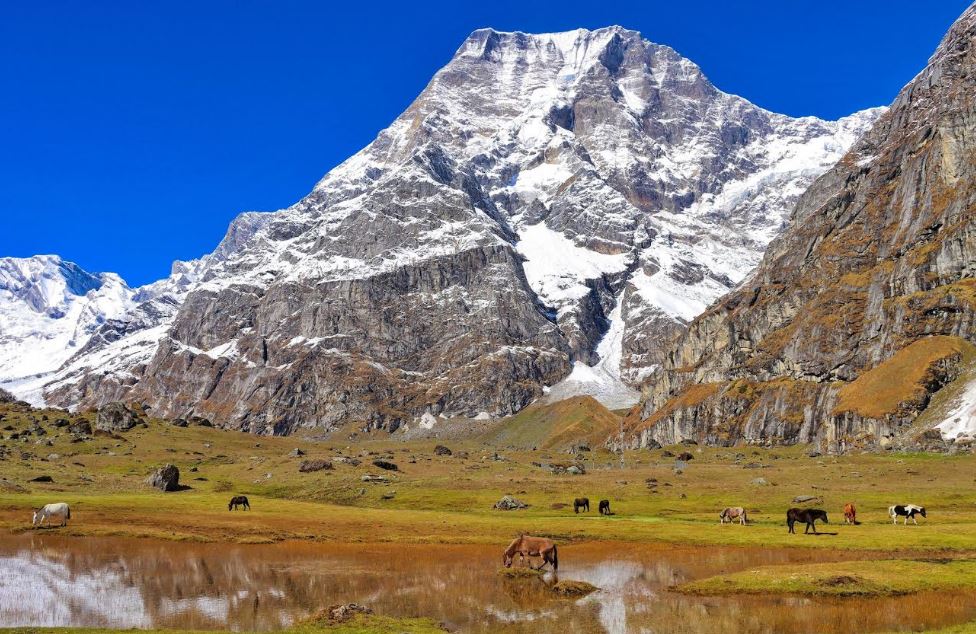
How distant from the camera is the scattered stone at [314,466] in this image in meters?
125

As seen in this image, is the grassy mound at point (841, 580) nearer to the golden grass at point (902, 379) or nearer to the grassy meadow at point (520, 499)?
the grassy meadow at point (520, 499)

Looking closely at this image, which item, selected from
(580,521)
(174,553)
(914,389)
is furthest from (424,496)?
(914,389)

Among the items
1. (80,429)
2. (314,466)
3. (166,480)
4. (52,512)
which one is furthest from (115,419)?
(52,512)

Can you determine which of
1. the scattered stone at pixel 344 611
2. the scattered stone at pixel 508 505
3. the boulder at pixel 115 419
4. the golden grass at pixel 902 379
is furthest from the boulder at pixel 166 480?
the golden grass at pixel 902 379

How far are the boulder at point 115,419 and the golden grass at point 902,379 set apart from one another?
175 metres

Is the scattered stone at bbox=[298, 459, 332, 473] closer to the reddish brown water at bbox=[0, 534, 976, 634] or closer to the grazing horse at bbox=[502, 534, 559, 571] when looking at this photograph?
the reddish brown water at bbox=[0, 534, 976, 634]

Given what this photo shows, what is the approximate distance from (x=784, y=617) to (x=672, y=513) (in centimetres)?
5033

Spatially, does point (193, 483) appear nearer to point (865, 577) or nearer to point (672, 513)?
point (672, 513)

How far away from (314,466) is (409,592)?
88329 millimetres

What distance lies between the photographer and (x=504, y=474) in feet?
438

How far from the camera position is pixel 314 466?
126m

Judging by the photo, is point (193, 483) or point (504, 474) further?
point (504, 474)

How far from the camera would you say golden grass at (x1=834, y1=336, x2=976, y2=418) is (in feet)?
591

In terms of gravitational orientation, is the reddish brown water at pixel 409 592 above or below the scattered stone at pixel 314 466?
below
